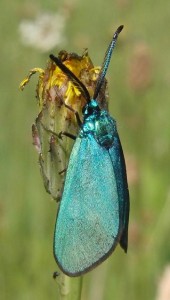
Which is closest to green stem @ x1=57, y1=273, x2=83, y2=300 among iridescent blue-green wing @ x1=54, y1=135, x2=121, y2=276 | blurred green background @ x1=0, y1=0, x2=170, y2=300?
iridescent blue-green wing @ x1=54, y1=135, x2=121, y2=276

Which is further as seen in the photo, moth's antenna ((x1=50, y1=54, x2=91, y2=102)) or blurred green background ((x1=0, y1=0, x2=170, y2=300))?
blurred green background ((x1=0, y1=0, x2=170, y2=300))

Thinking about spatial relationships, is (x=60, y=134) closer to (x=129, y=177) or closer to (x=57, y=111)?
(x=57, y=111)

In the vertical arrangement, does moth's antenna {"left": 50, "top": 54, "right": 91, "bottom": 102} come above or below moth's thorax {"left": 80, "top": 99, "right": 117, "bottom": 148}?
above

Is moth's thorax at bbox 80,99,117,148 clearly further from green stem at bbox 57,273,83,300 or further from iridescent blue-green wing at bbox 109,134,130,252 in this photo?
A: green stem at bbox 57,273,83,300

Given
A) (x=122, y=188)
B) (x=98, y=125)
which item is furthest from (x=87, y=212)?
(x=98, y=125)

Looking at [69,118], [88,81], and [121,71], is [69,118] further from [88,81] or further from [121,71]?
[121,71]

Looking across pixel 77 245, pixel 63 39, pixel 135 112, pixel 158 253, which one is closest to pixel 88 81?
pixel 77 245

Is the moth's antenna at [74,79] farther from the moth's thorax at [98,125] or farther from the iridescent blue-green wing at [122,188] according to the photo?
the iridescent blue-green wing at [122,188]
